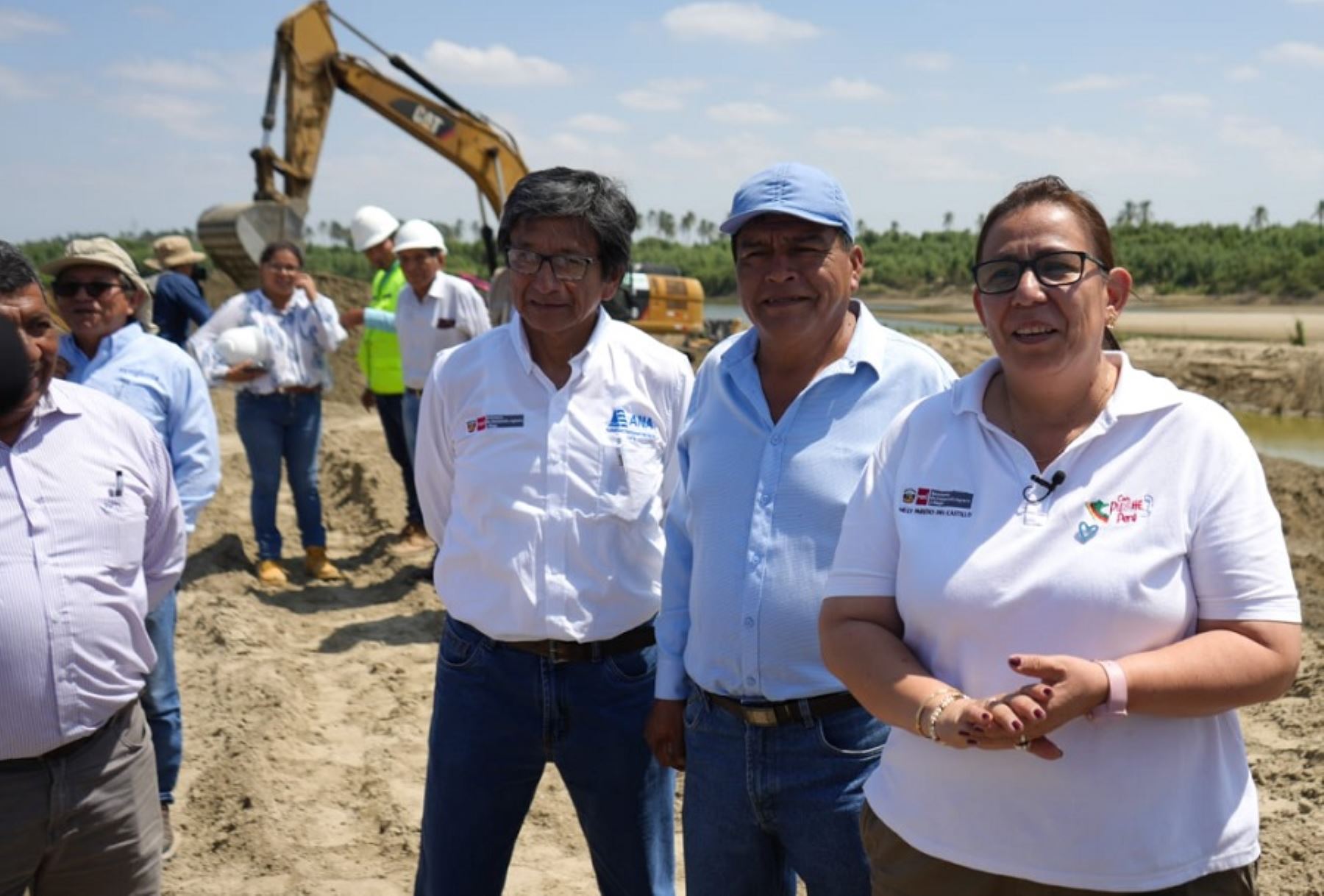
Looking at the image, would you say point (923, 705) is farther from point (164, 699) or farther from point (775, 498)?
Answer: point (164, 699)

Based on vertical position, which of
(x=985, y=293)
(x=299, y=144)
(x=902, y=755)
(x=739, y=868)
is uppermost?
(x=299, y=144)

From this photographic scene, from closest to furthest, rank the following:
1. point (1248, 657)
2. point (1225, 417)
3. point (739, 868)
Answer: point (1248, 657) < point (1225, 417) < point (739, 868)

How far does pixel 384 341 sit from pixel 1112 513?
700cm

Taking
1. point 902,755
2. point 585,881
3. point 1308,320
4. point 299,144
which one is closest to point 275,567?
point 585,881

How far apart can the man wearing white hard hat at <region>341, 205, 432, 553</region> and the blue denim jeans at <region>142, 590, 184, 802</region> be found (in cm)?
402

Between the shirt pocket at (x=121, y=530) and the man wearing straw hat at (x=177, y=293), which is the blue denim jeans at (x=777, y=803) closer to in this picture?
the shirt pocket at (x=121, y=530)

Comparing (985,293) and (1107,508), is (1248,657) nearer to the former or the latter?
(1107,508)

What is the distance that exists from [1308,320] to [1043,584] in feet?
118

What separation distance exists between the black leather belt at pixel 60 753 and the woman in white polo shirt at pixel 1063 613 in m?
1.80

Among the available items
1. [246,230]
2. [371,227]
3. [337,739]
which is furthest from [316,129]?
[337,739]

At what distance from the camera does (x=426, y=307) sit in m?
7.94

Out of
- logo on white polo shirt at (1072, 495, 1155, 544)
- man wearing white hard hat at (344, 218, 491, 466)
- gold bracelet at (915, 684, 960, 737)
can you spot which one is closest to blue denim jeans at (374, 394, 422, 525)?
man wearing white hard hat at (344, 218, 491, 466)

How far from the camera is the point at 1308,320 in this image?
33.6 meters

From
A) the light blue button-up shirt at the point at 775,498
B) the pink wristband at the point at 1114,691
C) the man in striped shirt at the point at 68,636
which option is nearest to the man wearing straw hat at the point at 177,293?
the man in striped shirt at the point at 68,636
